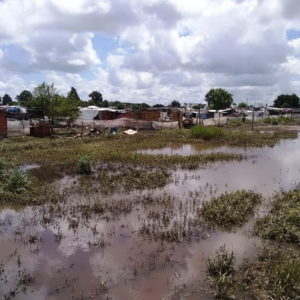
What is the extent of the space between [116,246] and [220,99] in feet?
280

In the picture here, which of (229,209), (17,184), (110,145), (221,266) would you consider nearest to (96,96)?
(110,145)

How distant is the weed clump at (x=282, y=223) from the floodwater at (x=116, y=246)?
33 cm

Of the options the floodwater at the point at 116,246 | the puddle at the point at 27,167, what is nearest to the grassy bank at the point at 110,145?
the puddle at the point at 27,167

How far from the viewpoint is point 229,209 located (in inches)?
407

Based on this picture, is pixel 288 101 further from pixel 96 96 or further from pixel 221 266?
pixel 221 266

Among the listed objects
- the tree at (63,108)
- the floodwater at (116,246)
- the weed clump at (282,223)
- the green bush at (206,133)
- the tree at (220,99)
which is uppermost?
the tree at (220,99)

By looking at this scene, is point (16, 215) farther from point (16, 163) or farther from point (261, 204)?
point (16, 163)

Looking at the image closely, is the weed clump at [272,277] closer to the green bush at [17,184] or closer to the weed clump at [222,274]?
the weed clump at [222,274]

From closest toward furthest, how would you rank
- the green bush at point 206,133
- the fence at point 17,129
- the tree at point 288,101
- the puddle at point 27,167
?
the puddle at point 27,167 < the fence at point 17,129 < the green bush at point 206,133 < the tree at point 288,101

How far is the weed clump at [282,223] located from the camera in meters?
8.59

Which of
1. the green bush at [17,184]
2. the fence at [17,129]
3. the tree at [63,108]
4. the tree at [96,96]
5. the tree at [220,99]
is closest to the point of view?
the green bush at [17,184]

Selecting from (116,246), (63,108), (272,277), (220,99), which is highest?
(220,99)

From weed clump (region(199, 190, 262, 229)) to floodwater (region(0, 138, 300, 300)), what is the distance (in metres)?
0.32

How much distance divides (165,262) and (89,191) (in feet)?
20.4
